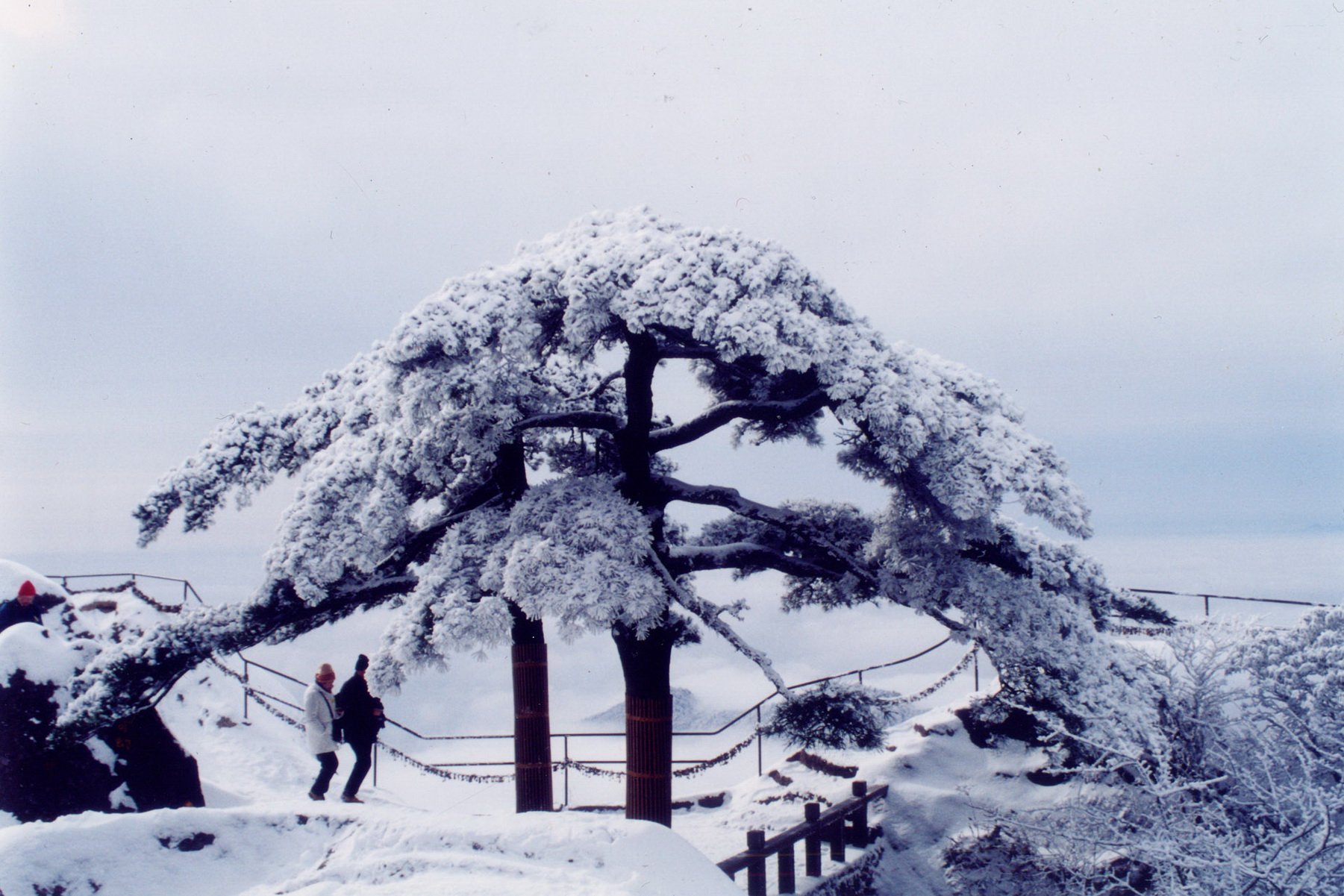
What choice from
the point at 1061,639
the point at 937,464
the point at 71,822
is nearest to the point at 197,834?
the point at 71,822

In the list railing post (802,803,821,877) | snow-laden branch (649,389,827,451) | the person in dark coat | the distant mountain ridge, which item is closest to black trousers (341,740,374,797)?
the person in dark coat

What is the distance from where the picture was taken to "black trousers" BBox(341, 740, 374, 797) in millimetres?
9992

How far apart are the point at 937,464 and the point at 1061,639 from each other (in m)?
2.53

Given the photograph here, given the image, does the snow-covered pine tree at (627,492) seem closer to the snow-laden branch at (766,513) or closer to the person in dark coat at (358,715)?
the snow-laden branch at (766,513)

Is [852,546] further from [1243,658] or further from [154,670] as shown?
[154,670]

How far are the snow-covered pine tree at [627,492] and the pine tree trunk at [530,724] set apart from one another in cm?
43

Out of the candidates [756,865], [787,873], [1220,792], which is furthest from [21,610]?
[1220,792]

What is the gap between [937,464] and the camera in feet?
31.5

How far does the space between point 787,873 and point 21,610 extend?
10363mm

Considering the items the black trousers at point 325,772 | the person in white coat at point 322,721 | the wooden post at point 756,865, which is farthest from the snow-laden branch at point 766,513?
the black trousers at point 325,772

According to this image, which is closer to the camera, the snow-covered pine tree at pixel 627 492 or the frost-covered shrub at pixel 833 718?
the snow-covered pine tree at pixel 627 492

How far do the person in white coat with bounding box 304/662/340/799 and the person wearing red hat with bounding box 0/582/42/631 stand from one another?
5.28 metres

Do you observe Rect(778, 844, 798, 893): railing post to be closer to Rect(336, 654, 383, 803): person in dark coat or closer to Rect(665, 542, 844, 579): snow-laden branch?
Rect(665, 542, 844, 579): snow-laden branch

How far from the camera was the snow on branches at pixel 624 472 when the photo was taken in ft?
30.2
